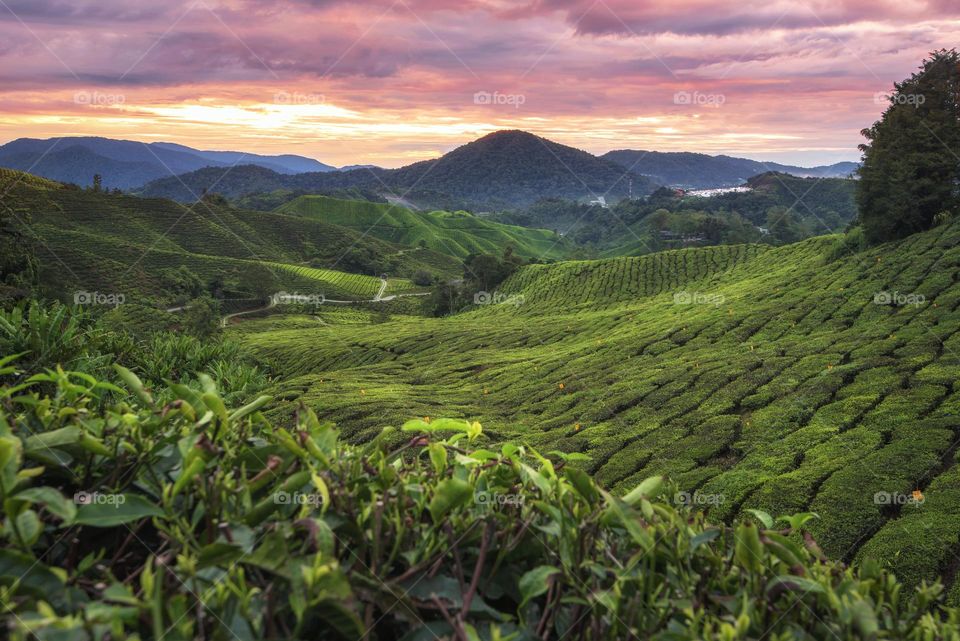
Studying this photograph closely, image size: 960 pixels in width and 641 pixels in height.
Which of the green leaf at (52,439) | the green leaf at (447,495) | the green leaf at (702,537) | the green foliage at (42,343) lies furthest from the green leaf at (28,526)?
the green foliage at (42,343)

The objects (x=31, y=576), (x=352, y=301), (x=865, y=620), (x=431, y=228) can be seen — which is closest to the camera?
(x=31, y=576)

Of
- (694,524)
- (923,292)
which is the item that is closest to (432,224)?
(923,292)

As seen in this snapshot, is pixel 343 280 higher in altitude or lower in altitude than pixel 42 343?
lower

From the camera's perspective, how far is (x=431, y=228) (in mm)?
157500

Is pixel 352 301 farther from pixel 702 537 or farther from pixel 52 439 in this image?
pixel 702 537

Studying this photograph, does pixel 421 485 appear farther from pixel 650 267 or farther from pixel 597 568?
pixel 650 267

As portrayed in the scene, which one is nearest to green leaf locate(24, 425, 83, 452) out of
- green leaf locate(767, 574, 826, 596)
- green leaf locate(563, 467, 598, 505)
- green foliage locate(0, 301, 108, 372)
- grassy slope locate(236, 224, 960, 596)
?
green leaf locate(563, 467, 598, 505)

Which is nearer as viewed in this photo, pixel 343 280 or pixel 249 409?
pixel 249 409

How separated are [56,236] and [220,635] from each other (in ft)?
334

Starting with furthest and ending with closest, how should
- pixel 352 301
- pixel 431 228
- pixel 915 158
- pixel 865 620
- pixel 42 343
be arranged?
pixel 431 228
pixel 352 301
pixel 915 158
pixel 42 343
pixel 865 620

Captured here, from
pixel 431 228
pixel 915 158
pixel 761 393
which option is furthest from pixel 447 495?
pixel 431 228

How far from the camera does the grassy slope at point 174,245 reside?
7762cm

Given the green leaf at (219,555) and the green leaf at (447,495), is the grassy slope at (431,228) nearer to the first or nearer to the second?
the green leaf at (447,495)

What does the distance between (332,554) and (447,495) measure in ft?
0.83
